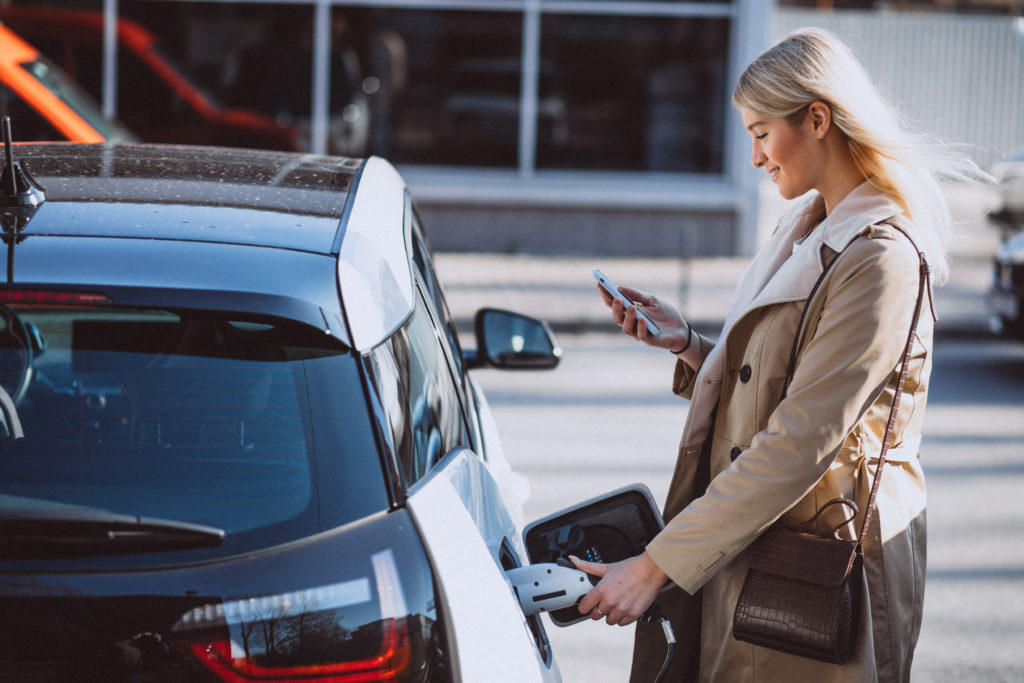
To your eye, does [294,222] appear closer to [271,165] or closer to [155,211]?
[155,211]

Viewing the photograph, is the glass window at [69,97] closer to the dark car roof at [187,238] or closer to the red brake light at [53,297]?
the dark car roof at [187,238]

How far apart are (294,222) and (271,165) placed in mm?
752

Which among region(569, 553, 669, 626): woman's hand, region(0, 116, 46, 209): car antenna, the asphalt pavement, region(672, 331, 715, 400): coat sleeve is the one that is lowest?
the asphalt pavement

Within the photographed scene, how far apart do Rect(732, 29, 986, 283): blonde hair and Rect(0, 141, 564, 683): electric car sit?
0.77 metres

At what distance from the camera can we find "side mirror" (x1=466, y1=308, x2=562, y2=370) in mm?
3625

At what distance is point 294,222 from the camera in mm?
2184

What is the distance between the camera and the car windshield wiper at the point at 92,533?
164 cm

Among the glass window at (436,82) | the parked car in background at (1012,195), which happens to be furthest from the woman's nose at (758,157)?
the parked car in background at (1012,195)

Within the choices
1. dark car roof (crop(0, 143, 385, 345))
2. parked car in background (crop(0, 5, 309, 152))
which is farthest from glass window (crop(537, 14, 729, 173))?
dark car roof (crop(0, 143, 385, 345))

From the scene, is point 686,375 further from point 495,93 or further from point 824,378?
point 495,93

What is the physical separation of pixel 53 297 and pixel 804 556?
1386 millimetres

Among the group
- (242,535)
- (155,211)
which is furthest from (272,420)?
(155,211)

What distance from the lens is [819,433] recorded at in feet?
7.10

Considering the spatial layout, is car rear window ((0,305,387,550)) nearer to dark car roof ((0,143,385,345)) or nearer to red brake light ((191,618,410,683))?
dark car roof ((0,143,385,345))
